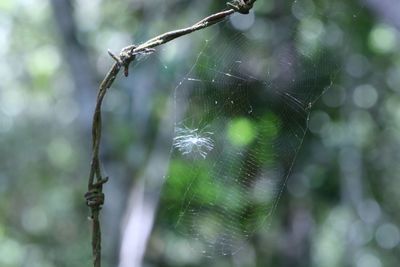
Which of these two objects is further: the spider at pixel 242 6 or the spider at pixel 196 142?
the spider at pixel 196 142

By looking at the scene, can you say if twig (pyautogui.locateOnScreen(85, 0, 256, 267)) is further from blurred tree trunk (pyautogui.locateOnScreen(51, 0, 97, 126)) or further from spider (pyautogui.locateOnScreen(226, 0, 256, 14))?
blurred tree trunk (pyautogui.locateOnScreen(51, 0, 97, 126))

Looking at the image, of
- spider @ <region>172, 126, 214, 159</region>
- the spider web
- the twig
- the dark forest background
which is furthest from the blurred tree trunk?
the twig

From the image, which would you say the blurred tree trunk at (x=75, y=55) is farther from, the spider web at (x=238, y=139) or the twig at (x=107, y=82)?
the twig at (x=107, y=82)

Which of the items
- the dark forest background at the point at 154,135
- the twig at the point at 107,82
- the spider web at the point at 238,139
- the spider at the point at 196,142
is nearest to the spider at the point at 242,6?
the twig at the point at 107,82

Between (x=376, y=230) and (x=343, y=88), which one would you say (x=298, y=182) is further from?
(x=376, y=230)

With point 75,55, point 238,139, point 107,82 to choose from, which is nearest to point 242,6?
point 107,82
